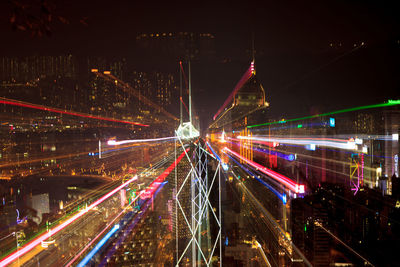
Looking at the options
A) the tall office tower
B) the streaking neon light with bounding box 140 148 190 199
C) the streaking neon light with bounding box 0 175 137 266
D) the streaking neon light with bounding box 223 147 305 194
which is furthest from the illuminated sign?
the streaking neon light with bounding box 0 175 137 266

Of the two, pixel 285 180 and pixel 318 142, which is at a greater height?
pixel 318 142

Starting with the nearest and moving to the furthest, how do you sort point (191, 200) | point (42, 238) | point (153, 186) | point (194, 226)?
point (42, 238) → point (194, 226) → point (191, 200) → point (153, 186)

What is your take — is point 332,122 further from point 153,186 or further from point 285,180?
point 153,186

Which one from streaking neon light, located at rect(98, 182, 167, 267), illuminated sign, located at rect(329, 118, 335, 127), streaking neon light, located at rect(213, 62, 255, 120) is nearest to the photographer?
streaking neon light, located at rect(98, 182, 167, 267)

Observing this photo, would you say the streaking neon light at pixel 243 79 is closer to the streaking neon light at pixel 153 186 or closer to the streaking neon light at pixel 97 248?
the streaking neon light at pixel 153 186

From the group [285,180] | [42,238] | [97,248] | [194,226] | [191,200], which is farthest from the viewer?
[285,180]

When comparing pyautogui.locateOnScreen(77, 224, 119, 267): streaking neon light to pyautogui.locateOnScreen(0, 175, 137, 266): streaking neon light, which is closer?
pyautogui.locateOnScreen(0, 175, 137, 266): streaking neon light

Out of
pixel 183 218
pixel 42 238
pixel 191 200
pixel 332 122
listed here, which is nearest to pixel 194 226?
pixel 183 218

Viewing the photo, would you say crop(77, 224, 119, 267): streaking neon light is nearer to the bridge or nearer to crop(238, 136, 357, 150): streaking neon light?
the bridge

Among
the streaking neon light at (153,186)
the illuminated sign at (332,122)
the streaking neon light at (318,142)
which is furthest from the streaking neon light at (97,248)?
the streaking neon light at (318,142)
